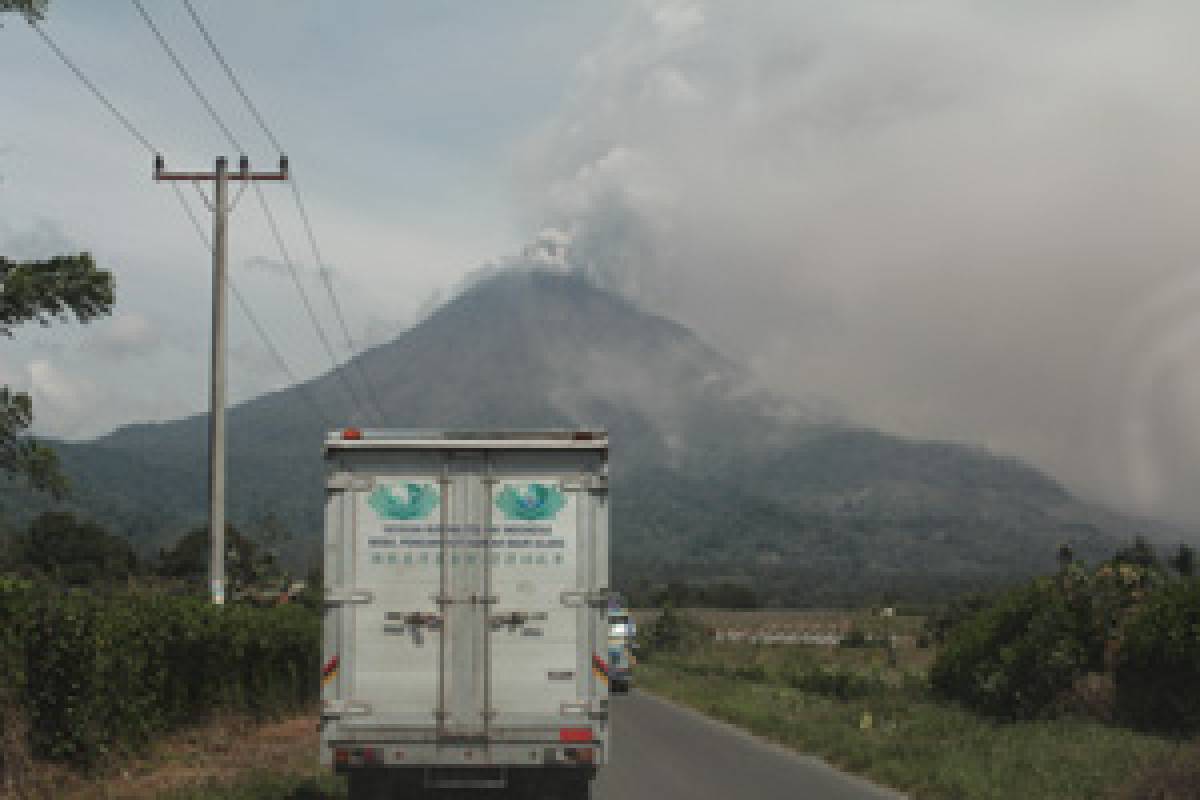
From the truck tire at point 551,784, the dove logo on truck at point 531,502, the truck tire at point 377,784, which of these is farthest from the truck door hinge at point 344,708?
the dove logo on truck at point 531,502

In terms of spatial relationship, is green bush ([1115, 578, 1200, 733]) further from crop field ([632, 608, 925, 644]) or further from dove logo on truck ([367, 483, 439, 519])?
crop field ([632, 608, 925, 644])

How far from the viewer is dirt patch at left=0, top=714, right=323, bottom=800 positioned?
14.8 meters

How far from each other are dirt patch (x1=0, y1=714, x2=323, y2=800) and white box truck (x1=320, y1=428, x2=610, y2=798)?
352cm

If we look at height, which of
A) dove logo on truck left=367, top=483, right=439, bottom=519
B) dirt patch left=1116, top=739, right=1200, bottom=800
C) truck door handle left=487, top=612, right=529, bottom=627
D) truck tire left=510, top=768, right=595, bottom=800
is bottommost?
truck tire left=510, top=768, right=595, bottom=800

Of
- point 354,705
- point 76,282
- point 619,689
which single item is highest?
point 76,282

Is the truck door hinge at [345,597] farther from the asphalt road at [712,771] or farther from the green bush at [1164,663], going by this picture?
the green bush at [1164,663]

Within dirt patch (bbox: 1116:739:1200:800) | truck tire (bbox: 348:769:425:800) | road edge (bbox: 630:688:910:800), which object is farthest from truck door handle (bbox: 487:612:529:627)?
dirt patch (bbox: 1116:739:1200:800)

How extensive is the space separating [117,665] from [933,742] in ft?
35.7

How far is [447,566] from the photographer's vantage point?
13109 mm

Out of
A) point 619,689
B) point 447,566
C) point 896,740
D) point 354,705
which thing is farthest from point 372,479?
point 619,689

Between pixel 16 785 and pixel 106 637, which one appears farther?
pixel 106 637

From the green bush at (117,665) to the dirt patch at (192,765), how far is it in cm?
25

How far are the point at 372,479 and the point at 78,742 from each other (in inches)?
205

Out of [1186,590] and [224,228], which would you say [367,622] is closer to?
[1186,590]
